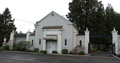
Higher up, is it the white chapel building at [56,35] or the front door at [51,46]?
the white chapel building at [56,35]

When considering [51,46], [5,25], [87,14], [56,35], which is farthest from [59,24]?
[5,25]

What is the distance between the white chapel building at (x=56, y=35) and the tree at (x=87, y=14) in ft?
31.6

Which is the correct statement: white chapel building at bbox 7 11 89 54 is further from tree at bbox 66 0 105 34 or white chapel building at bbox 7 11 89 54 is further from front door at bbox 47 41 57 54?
tree at bbox 66 0 105 34

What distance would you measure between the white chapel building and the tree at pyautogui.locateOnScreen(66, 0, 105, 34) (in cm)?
964

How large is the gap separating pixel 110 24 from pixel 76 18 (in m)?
12.4

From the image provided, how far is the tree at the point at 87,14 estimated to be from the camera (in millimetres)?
28766

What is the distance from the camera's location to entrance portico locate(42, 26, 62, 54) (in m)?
19.7

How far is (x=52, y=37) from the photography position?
19.2m

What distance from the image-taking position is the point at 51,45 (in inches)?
807

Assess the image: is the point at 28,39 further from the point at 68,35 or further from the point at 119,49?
the point at 119,49

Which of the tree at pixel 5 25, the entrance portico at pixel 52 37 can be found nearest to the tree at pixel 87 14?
the entrance portico at pixel 52 37

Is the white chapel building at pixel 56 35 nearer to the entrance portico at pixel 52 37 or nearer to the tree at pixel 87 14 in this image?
the entrance portico at pixel 52 37

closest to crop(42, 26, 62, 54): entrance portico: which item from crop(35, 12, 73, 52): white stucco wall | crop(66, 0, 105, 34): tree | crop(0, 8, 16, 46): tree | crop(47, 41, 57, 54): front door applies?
crop(47, 41, 57, 54): front door

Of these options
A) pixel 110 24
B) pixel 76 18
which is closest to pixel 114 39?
pixel 76 18
